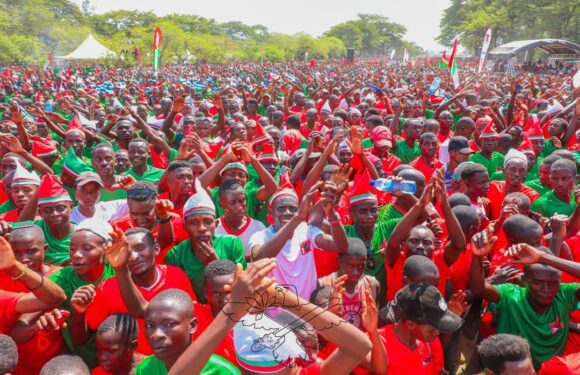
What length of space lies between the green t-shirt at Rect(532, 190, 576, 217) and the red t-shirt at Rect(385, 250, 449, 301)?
1.53 meters

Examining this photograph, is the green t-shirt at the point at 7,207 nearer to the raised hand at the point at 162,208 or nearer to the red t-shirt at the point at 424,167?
the raised hand at the point at 162,208

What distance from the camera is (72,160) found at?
4.89 meters

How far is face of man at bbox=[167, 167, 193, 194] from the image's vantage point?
4324mm

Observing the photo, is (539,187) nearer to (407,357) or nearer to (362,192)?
(362,192)

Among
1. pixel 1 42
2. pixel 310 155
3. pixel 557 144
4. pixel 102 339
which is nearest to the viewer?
pixel 102 339

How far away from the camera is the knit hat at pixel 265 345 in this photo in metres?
1.86

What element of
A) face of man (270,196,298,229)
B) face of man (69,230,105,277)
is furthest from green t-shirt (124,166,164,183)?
face of man (69,230,105,277)

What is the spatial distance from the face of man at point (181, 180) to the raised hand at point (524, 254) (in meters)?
2.89

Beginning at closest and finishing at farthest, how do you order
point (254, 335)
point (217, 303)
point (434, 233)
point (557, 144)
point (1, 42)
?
point (254, 335) → point (217, 303) → point (434, 233) → point (557, 144) → point (1, 42)

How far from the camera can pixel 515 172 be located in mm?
4516

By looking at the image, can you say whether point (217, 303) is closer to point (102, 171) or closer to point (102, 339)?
point (102, 339)

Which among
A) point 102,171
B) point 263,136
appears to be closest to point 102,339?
point 102,171

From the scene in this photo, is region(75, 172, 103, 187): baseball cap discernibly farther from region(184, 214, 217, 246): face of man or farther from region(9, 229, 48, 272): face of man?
region(184, 214, 217, 246): face of man

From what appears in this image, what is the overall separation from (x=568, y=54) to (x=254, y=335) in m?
37.4
